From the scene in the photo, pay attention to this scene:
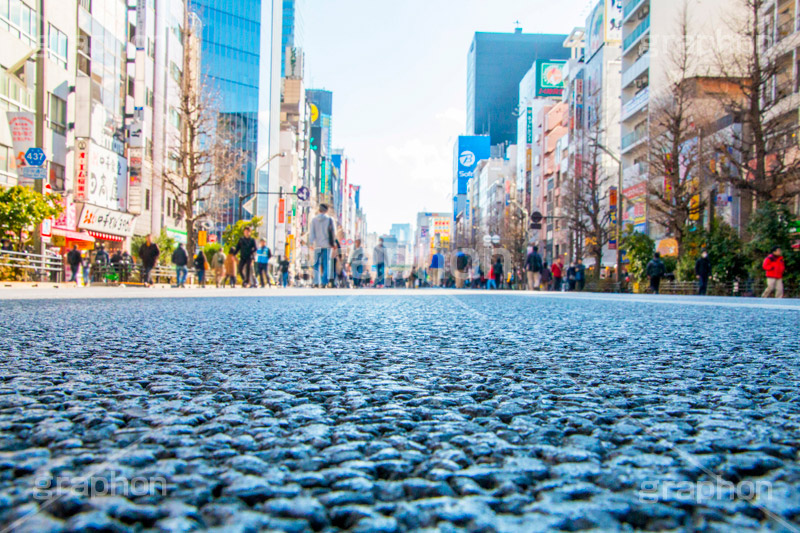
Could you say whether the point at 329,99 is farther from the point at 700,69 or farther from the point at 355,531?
the point at 355,531

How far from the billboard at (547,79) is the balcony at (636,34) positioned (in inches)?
1409

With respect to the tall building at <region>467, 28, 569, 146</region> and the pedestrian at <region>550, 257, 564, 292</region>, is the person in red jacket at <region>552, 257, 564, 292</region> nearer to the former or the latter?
the pedestrian at <region>550, 257, 564, 292</region>

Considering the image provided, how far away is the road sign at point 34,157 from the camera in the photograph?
72.7 feet

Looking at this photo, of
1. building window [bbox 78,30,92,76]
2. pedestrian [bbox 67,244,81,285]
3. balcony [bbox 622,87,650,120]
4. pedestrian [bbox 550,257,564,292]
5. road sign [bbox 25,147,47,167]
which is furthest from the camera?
balcony [bbox 622,87,650,120]

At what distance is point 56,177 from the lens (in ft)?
94.4

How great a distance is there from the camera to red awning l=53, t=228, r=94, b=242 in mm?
28469

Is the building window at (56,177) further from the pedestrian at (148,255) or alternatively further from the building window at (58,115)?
the pedestrian at (148,255)

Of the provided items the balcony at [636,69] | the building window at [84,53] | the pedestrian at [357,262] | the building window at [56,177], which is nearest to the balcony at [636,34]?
the balcony at [636,69]

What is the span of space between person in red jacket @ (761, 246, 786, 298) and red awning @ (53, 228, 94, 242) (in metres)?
26.8

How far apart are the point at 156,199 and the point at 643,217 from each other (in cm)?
3109

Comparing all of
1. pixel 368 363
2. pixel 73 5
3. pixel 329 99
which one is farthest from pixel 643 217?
pixel 329 99

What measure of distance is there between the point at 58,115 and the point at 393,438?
32073 millimetres

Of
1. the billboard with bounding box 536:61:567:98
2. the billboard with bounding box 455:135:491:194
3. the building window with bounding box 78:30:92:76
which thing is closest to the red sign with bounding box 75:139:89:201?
the building window with bounding box 78:30:92:76

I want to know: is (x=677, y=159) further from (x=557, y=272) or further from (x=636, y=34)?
(x=636, y=34)
